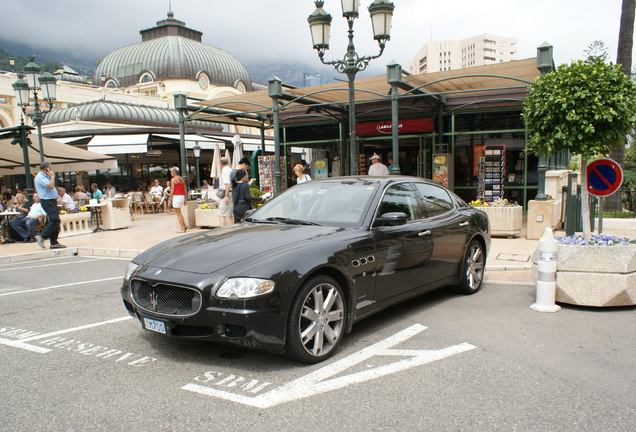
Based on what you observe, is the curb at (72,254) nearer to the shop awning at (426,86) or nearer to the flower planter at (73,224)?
the flower planter at (73,224)

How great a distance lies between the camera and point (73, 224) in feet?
47.0

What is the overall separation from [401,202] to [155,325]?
277 centimetres

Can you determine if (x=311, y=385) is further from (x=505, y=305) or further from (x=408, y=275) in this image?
(x=505, y=305)

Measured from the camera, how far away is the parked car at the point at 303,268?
3584mm

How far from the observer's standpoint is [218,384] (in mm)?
3457

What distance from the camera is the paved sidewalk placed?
7.59 m

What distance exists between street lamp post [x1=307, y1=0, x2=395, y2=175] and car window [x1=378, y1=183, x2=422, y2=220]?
4332 mm

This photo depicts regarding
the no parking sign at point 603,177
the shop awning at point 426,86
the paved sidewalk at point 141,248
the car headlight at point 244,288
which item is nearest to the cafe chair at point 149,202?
the paved sidewalk at point 141,248

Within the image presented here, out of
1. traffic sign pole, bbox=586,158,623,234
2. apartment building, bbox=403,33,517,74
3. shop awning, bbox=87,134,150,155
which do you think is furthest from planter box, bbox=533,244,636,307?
apartment building, bbox=403,33,517,74

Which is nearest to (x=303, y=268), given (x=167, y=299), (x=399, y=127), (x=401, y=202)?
(x=167, y=299)

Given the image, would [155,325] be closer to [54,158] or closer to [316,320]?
[316,320]

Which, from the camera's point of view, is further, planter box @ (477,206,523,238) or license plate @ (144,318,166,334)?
planter box @ (477,206,523,238)

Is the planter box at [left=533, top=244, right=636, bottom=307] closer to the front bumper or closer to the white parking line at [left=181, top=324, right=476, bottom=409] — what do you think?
the white parking line at [left=181, top=324, right=476, bottom=409]

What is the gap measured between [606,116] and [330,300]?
12.3ft
